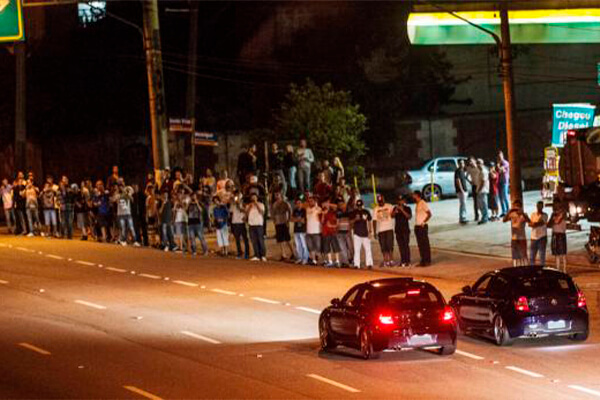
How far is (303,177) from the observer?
137 feet

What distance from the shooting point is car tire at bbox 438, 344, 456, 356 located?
1922 cm

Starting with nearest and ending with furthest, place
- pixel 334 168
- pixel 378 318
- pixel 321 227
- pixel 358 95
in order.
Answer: pixel 378 318
pixel 321 227
pixel 334 168
pixel 358 95

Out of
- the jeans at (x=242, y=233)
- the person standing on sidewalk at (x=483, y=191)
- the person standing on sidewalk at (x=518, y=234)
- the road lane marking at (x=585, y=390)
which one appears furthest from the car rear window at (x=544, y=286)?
the person standing on sidewalk at (x=483, y=191)

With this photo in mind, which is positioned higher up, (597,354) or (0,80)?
(0,80)

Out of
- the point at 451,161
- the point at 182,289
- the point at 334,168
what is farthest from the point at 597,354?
the point at 451,161

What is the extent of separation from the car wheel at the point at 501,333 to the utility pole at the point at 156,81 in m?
20.7

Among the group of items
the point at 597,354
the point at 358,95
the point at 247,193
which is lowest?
the point at 597,354

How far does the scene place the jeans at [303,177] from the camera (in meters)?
41.8

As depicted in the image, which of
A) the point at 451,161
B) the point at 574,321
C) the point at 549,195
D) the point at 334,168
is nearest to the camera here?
the point at 574,321

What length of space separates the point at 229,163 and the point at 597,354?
33.4m

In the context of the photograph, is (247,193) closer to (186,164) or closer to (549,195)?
(549,195)

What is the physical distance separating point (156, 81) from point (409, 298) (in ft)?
70.7

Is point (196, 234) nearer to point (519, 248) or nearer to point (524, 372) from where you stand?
point (519, 248)

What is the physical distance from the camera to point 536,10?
106 ft
